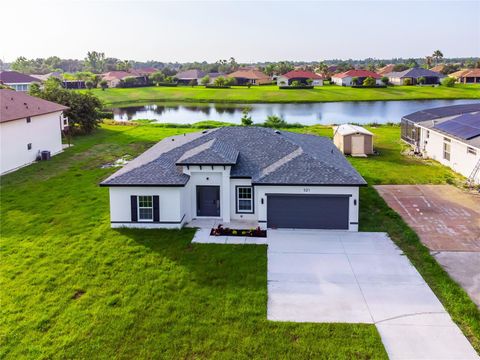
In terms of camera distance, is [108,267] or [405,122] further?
[405,122]

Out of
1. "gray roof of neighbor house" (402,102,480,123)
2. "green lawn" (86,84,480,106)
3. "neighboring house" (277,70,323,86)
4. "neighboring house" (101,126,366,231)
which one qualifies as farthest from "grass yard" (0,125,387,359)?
"neighboring house" (277,70,323,86)

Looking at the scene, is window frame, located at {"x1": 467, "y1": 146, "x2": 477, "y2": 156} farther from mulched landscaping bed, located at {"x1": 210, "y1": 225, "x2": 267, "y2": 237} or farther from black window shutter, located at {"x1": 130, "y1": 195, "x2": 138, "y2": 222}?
black window shutter, located at {"x1": 130, "y1": 195, "x2": 138, "y2": 222}

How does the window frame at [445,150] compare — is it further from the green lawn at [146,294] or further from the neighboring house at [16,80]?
the neighboring house at [16,80]

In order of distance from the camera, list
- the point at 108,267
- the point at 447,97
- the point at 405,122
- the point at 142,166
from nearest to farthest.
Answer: the point at 108,267 < the point at 142,166 < the point at 405,122 < the point at 447,97

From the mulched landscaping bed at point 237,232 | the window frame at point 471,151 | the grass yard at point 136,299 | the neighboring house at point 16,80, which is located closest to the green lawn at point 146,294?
the grass yard at point 136,299

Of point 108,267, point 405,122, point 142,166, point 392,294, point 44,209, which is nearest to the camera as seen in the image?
point 392,294

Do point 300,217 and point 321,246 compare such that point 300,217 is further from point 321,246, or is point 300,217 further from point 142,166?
point 142,166

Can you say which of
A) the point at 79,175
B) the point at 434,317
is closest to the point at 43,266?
the point at 434,317
